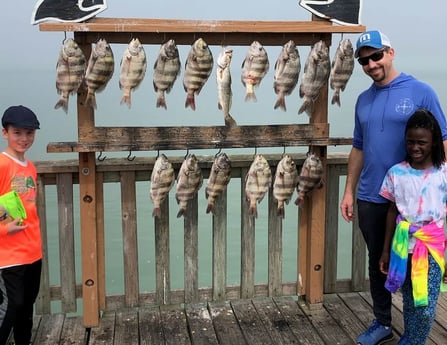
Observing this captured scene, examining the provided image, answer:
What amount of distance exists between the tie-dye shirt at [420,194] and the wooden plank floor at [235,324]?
3.20 ft

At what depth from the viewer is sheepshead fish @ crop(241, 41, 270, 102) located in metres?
3.05

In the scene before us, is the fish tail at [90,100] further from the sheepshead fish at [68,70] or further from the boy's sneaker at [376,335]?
the boy's sneaker at [376,335]

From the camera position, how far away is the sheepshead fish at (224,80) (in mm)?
3020

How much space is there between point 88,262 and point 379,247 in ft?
5.91

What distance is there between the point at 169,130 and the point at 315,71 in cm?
97

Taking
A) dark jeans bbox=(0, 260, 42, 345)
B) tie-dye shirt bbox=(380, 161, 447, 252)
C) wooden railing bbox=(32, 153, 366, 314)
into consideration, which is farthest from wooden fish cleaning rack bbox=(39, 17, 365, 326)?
tie-dye shirt bbox=(380, 161, 447, 252)

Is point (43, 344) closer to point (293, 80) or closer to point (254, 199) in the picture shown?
point (254, 199)

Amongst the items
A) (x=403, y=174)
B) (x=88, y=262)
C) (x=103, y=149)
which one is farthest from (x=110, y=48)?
(x=403, y=174)

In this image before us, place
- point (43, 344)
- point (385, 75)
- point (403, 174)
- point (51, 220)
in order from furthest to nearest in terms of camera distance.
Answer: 1. point (51, 220)
2. point (43, 344)
3. point (385, 75)
4. point (403, 174)

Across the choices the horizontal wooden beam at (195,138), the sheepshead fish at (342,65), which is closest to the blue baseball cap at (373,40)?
the sheepshead fish at (342,65)

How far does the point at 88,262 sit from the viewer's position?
3.30m

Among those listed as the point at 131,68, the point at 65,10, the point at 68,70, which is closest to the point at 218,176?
the point at 131,68

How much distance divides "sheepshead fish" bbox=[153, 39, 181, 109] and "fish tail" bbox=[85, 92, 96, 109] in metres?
0.36

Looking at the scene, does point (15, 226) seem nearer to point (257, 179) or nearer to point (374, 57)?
point (257, 179)
